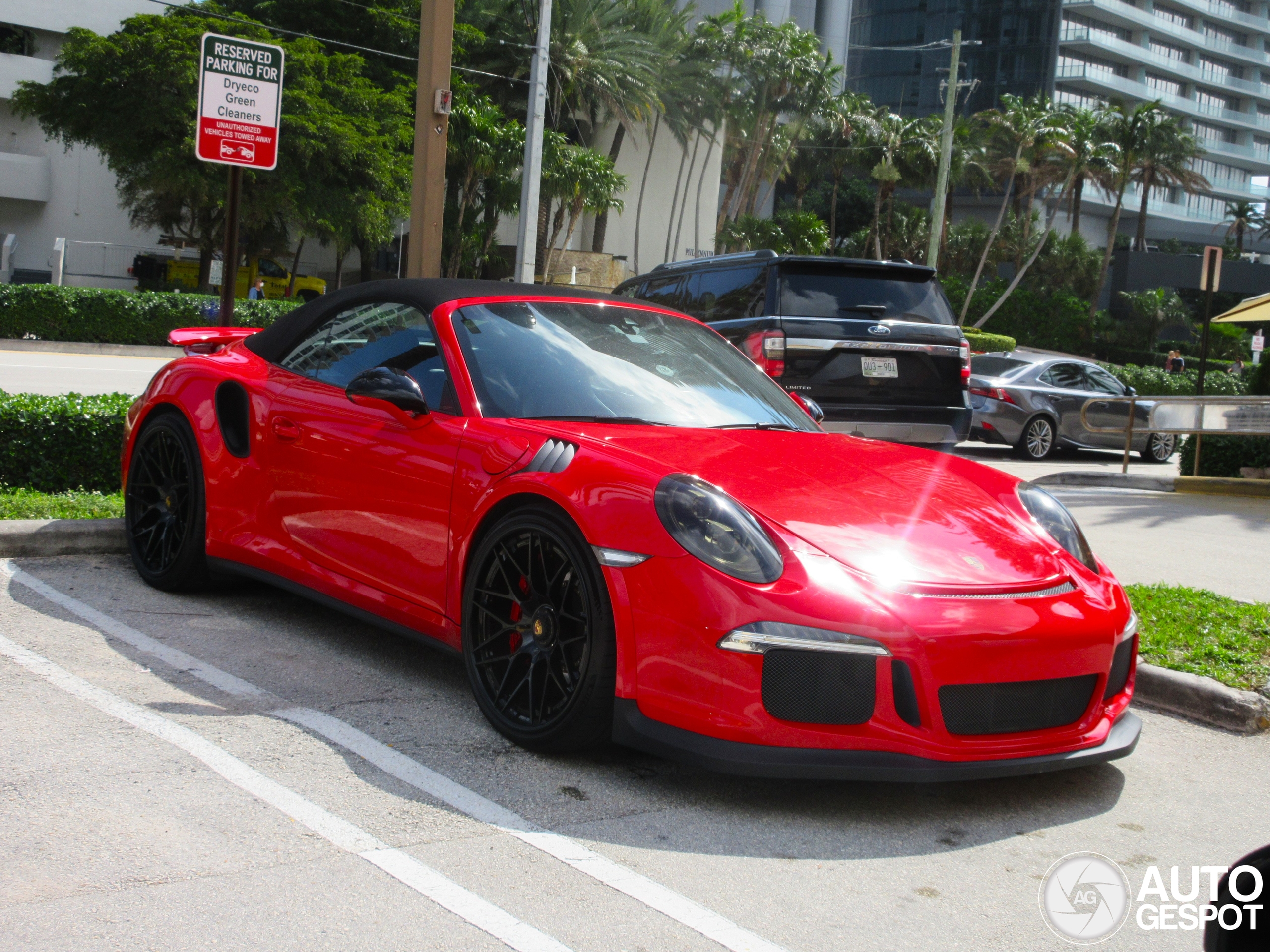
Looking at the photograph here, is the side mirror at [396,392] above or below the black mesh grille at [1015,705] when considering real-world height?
above

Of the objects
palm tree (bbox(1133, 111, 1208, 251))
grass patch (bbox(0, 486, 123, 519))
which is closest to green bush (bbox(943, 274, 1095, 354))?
palm tree (bbox(1133, 111, 1208, 251))

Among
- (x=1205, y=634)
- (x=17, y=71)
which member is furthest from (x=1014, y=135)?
(x=1205, y=634)

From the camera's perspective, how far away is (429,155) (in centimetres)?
923

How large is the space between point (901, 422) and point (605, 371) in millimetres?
5203

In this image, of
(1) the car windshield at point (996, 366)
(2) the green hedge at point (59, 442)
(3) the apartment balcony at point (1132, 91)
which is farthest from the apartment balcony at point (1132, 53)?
(2) the green hedge at point (59, 442)

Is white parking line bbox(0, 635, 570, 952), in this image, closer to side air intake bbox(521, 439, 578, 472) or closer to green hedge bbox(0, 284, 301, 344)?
side air intake bbox(521, 439, 578, 472)

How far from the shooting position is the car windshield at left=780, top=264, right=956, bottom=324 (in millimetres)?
9297

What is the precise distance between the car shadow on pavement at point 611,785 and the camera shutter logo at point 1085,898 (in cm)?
22

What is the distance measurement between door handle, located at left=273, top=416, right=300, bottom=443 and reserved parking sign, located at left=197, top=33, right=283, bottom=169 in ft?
10.7

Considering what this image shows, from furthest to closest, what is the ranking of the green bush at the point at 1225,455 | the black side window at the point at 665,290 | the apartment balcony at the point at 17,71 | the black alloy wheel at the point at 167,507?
the apartment balcony at the point at 17,71
the green bush at the point at 1225,455
the black side window at the point at 665,290
the black alloy wheel at the point at 167,507

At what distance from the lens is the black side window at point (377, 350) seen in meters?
4.51

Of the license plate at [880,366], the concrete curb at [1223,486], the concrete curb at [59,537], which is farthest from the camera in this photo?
the concrete curb at [1223,486]

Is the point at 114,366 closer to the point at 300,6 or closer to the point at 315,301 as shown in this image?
the point at 315,301

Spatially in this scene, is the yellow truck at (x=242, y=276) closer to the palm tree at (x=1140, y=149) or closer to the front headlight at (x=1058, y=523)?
the front headlight at (x=1058, y=523)
